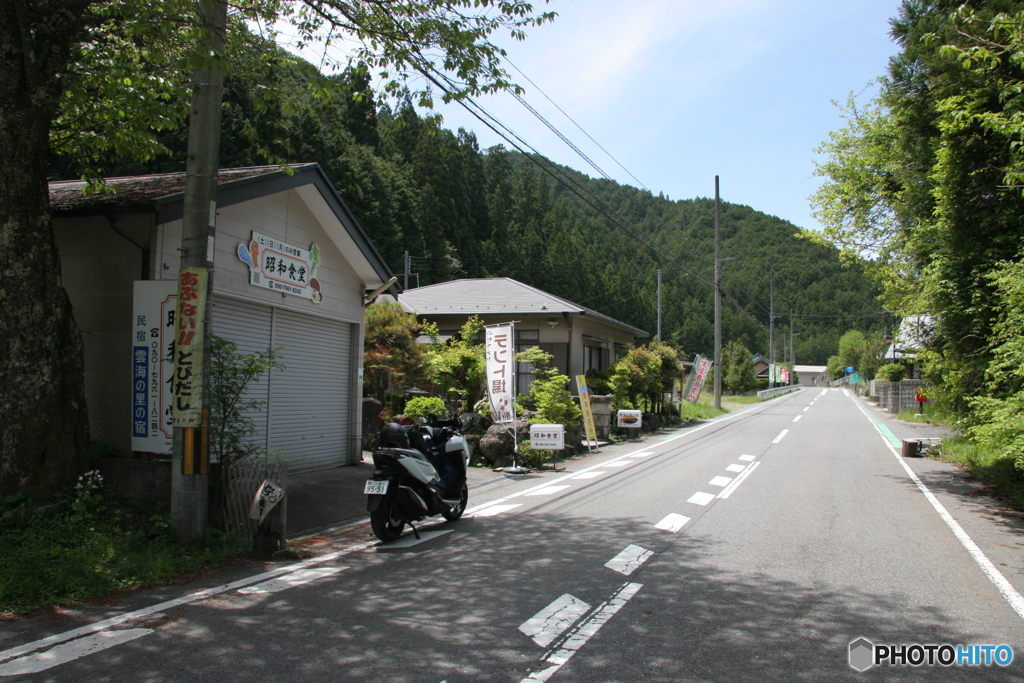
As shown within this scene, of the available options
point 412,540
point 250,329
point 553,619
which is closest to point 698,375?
point 250,329

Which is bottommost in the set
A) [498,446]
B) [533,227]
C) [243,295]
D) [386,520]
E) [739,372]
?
[386,520]

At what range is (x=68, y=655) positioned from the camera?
3.97 meters

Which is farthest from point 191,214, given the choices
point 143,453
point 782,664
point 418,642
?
point 782,664

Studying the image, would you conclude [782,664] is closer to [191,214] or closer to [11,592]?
[11,592]

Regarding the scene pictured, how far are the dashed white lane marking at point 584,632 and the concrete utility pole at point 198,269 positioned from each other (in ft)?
12.8

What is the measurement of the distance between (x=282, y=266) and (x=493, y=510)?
202 inches

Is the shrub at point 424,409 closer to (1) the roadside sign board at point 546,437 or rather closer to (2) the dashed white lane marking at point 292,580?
(1) the roadside sign board at point 546,437

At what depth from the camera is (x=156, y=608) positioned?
4863 millimetres

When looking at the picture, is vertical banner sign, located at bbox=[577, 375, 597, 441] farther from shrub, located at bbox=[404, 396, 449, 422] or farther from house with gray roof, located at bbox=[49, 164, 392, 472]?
house with gray roof, located at bbox=[49, 164, 392, 472]

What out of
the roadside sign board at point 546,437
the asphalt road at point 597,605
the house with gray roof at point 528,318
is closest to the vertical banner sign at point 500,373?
the roadside sign board at point 546,437

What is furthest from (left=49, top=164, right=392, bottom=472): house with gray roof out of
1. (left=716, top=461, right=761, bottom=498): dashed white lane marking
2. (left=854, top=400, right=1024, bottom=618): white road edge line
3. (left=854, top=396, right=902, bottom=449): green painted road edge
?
(left=854, top=396, right=902, bottom=449): green painted road edge

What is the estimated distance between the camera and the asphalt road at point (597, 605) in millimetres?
3830

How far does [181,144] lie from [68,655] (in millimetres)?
26477

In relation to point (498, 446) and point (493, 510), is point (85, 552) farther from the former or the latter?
point (498, 446)
